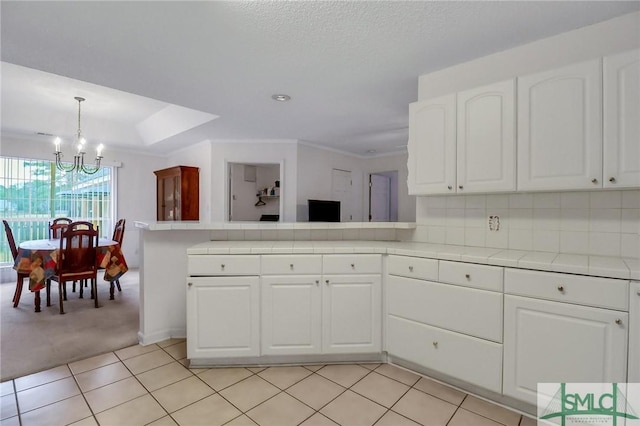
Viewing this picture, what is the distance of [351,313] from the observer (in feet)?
7.30

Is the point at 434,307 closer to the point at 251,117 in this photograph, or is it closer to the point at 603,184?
the point at 603,184

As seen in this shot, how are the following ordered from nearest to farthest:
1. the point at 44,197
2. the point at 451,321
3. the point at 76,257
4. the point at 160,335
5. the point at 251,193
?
1. the point at 451,321
2. the point at 160,335
3. the point at 76,257
4. the point at 44,197
5. the point at 251,193

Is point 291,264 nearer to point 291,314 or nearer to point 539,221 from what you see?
point 291,314

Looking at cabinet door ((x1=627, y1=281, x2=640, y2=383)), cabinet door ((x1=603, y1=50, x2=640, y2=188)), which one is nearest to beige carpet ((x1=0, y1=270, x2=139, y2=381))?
cabinet door ((x1=627, y1=281, x2=640, y2=383))

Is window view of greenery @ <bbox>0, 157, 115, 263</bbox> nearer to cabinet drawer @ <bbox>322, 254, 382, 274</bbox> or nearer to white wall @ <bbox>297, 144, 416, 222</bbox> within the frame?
white wall @ <bbox>297, 144, 416, 222</bbox>

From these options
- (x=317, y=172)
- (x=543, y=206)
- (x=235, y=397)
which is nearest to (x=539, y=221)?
(x=543, y=206)

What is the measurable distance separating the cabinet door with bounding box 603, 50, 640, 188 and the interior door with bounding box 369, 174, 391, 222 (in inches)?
195

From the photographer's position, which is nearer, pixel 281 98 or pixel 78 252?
pixel 281 98

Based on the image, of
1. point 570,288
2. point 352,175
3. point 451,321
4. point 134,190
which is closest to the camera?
point 570,288

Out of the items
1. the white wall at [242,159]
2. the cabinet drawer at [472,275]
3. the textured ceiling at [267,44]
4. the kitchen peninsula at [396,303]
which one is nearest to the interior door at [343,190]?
the white wall at [242,159]

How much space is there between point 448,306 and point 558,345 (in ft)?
1.82

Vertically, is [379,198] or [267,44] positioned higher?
[267,44]

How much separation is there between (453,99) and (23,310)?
4.84m

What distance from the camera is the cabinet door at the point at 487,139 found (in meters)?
1.97
